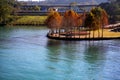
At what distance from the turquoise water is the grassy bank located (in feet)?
135

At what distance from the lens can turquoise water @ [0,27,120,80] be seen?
822 inches

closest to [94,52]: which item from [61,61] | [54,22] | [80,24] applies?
[61,61]

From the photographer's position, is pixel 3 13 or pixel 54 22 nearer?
pixel 54 22

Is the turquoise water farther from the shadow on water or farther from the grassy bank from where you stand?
the grassy bank

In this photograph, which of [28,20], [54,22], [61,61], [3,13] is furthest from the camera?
[28,20]

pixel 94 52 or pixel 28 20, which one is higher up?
pixel 28 20

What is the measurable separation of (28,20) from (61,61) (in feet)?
180

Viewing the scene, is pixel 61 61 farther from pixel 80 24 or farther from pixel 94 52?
pixel 80 24

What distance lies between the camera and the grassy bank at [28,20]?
76.8 metres

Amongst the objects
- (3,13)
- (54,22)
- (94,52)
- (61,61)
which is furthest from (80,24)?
(61,61)

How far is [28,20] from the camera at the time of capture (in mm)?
79625

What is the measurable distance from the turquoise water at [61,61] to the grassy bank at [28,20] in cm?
4109

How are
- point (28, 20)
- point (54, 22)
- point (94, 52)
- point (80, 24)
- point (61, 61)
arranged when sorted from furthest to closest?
point (28, 20) → point (80, 24) → point (54, 22) → point (94, 52) → point (61, 61)

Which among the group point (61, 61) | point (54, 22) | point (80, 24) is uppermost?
point (54, 22)
